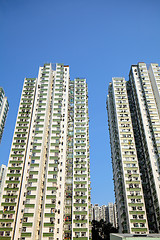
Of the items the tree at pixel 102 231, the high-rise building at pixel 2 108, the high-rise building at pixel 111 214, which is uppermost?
the high-rise building at pixel 2 108

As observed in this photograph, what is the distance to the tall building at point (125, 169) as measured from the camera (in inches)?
1863

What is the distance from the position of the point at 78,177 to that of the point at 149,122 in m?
25.5

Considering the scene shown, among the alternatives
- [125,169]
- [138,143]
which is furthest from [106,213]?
[125,169]

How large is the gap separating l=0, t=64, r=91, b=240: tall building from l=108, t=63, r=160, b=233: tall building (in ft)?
31.4

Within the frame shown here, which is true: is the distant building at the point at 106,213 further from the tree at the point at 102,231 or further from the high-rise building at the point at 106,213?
the tree at the point at 102,231

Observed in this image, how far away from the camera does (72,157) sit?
197 ft

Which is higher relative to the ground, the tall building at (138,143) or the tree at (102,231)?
the tall building at (138,143)

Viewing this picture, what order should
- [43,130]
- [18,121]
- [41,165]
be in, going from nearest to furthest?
[41,165] → [43,130] → [18,121]

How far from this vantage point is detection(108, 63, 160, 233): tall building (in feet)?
162

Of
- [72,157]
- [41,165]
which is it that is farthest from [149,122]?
[41,165]

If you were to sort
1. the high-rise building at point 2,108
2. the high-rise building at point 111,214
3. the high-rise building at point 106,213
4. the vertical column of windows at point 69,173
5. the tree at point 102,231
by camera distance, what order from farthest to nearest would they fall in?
the high-rise building at point 106,213 → the high-rise building at point 111,214 → the high-rise building at point 2,108 → the tree at point 102,231 → the vertical column of windows at point 69,173

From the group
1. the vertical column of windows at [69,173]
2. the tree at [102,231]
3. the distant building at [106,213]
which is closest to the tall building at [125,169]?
the vertical column of windows at [69,173]

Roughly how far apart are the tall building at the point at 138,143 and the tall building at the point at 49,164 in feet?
Result: 31.4

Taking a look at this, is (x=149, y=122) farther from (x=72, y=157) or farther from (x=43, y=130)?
(x=43, y=130)
